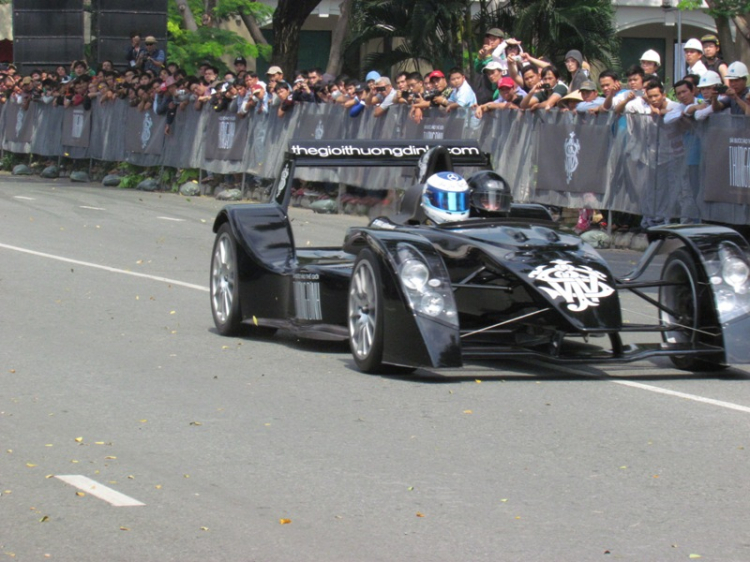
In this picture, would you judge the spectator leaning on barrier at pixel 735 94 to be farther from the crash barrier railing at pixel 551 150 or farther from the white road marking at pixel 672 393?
the white road marking at pixel 672 393

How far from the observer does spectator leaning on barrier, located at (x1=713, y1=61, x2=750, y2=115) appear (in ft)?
49.0

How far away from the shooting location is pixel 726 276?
8492 millimetres

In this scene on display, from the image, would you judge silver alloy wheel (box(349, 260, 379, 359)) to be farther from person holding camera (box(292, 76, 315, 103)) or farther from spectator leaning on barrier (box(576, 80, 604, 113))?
person holding camera (box(292, 76, 315, 103))

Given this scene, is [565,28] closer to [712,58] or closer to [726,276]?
[712,58]

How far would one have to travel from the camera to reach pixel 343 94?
22.0 m

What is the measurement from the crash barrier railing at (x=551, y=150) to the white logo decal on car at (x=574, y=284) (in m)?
2.39

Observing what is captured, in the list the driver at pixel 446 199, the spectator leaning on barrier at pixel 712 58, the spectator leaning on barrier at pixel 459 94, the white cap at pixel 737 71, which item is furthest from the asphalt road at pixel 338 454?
the spectator leaning on barrier at pixel 459 94

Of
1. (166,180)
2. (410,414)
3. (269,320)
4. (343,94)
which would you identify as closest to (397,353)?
(410,414)

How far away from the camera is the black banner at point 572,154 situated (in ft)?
55.7

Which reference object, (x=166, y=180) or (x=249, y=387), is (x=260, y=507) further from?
(x=166, y=180)

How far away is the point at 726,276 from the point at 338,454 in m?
3.03

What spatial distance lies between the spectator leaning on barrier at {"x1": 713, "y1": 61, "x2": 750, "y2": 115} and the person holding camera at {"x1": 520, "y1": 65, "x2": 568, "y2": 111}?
2.95 m

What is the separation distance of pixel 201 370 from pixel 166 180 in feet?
59.5

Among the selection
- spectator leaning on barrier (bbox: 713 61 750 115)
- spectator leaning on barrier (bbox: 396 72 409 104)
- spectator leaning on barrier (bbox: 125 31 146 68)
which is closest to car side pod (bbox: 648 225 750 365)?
spectator leaning on barrier (bbox: 713 61 750 115)
